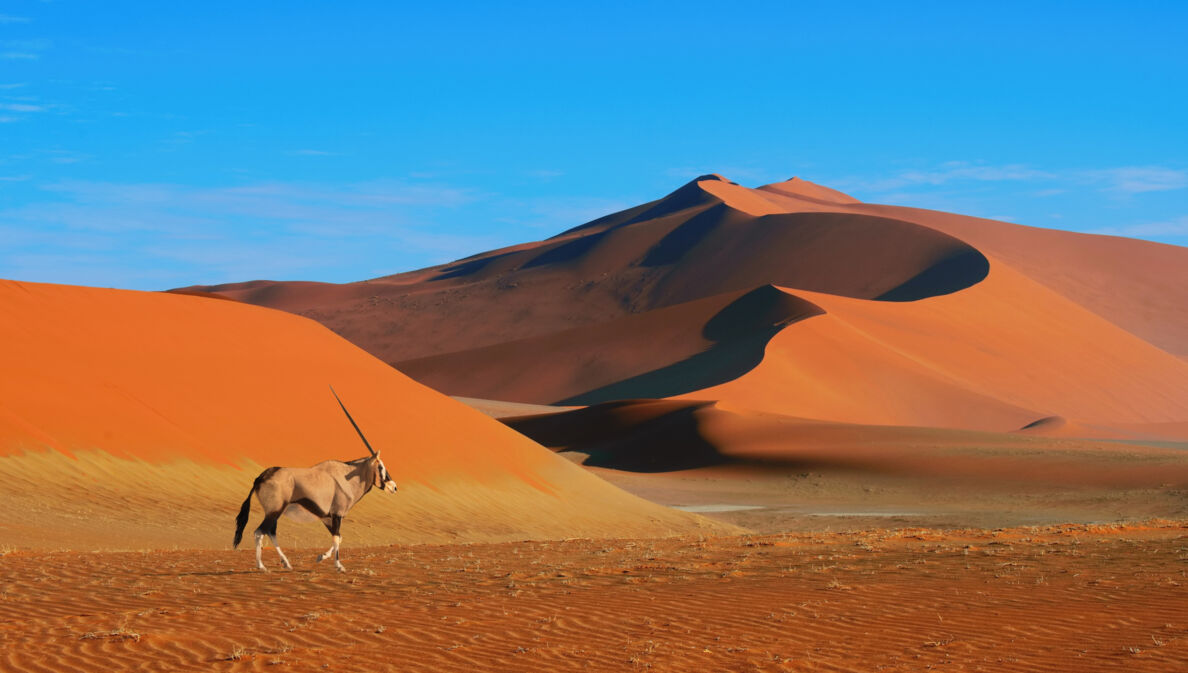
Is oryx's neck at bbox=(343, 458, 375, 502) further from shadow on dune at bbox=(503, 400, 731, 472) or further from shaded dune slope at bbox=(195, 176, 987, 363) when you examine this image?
shaded dune slope at bbox=(195, 176, 987, 363)

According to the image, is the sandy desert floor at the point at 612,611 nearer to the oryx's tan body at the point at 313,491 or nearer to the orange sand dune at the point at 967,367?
the oryx's tan body at the point at 313,491

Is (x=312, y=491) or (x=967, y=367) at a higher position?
(x=967, y=367)

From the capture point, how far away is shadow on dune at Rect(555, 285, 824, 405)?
209 feet

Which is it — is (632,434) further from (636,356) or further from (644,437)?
(636,356)

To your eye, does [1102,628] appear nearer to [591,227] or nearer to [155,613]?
[155,613]

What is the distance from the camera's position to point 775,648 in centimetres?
792

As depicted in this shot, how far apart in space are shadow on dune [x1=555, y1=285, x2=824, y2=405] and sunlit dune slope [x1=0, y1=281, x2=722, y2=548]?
119 feet

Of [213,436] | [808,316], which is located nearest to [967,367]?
[808,316]

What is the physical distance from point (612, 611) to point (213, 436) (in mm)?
13228

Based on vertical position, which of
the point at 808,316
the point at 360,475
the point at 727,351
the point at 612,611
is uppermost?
the point at 808,316

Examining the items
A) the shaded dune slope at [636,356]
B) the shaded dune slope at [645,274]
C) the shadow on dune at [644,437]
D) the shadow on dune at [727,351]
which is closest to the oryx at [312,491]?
the shadow on dune at [644,437]

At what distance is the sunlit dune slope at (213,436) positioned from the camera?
17609 mm

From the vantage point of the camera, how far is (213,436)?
20.9m

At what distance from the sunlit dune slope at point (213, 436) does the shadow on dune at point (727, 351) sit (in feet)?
119
